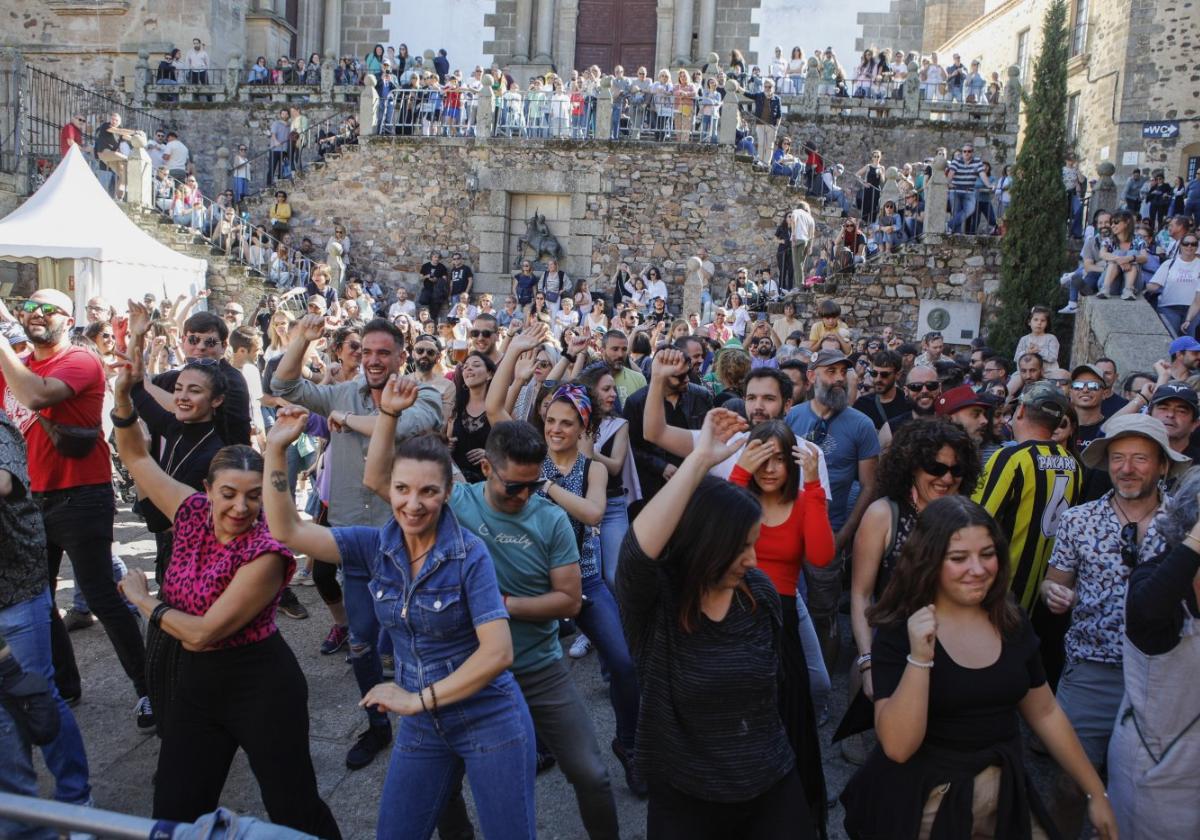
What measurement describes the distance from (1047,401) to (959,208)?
12346mm

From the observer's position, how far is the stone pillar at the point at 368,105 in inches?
763

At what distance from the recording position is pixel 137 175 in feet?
58.4

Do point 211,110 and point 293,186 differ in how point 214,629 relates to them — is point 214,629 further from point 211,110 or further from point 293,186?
point 211,110

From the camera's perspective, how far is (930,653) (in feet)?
8.80

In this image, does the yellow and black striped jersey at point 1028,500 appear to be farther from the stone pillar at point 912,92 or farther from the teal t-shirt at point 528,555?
the stone pillar at point 912,92

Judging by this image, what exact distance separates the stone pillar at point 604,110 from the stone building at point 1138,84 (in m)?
9.50

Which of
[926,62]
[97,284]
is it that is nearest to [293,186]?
[97,284]

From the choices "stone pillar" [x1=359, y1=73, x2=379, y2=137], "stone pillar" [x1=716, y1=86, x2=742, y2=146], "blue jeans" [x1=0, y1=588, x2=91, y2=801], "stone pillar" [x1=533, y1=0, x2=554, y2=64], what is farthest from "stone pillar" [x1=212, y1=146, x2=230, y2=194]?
"blue jeans" [x1=0, y1=588, x2=91, y2=801]

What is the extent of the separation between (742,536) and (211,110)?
22.7 m

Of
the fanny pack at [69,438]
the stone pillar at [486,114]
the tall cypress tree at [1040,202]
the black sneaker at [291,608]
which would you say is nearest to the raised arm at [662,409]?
the fanny pack at [69,438]

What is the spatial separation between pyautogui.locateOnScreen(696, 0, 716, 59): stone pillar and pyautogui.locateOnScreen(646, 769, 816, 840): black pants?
72.6 feet

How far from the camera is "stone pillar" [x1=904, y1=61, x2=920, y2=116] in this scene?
64.0ft

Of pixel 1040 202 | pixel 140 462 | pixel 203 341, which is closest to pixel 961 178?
pixel 1040 202

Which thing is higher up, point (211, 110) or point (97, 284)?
point (211, 110)
